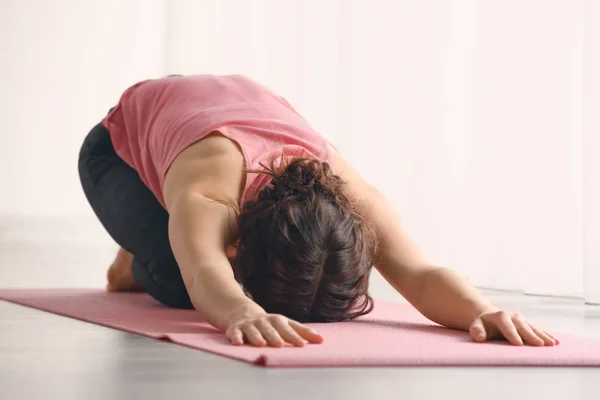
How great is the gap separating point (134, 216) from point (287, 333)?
92 cm

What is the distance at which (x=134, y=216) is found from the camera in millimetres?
2301

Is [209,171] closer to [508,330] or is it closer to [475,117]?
[508,330]

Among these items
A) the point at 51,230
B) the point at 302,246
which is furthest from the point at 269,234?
the point at 51,230

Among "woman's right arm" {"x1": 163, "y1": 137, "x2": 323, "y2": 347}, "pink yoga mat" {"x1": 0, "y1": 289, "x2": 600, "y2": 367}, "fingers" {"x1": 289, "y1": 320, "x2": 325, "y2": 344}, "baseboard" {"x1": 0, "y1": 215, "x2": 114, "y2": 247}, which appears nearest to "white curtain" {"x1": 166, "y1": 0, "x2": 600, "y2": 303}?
"pink yoga mat" {"x1": 0, "y1": 289, "x2": 600, "y2": 367}

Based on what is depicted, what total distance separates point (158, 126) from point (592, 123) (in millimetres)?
1169

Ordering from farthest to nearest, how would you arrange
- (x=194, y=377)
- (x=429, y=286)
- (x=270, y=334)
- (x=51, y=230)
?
(x=51, y=230)
(x=429, y=286)
(x=270, y=334)
(x=194, y=377)

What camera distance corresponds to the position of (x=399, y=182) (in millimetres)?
3799

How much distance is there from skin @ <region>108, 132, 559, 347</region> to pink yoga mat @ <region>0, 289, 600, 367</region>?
0.03 metres

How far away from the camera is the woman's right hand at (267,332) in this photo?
4.76ft

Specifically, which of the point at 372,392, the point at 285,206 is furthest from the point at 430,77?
the point at 372,392

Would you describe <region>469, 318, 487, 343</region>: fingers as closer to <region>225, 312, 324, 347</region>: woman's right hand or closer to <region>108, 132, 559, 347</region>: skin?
<region>108, 132, 559, 347</region>: skin

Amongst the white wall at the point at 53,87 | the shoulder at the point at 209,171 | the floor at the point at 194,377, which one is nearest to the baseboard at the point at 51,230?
the white wall at the point at 53,87

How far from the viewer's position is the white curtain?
2906 mm

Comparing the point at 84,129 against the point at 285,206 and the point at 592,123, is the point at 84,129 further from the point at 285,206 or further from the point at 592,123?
the point at 285,206
